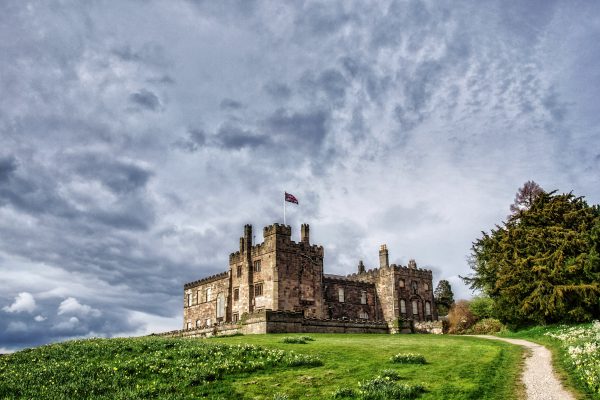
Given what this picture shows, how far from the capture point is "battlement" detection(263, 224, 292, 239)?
59.4 meters

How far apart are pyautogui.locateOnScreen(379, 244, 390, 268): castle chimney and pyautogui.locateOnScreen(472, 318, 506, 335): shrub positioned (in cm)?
2108

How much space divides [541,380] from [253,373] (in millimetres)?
11346

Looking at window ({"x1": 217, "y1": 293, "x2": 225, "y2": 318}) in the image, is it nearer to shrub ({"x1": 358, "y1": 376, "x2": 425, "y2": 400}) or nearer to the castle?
the castle

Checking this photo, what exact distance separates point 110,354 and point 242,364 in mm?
8314

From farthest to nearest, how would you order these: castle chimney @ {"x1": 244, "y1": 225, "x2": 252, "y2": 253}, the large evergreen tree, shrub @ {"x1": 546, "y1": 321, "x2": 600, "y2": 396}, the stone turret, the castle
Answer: castle chimney @ {"x1": 244, "y1": 225, "x2": 252, "y2": 253} → the stone turret → the castle → the large evergreen tree → shrub @ {"x1": 546, "y1": 321, "x2": 600, "y2": 396}

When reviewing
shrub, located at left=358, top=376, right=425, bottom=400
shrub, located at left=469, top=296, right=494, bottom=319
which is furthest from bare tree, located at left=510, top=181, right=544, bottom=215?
shrub, located at left=358, top=376, right=425, bottom=400

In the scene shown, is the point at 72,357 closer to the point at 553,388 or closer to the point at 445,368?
the point at 445,368

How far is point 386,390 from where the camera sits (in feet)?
59.5

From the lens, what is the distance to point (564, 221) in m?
42.5

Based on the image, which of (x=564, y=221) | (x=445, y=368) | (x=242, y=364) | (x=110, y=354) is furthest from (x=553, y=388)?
(x=564, y=221)

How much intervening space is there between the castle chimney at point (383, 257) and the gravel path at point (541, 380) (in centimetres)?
4594

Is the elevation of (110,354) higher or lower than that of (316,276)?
lower

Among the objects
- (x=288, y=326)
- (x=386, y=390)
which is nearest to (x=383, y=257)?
(x=288, y=326)

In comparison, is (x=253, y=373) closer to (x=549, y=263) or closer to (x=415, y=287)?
(x=549, y=263)
